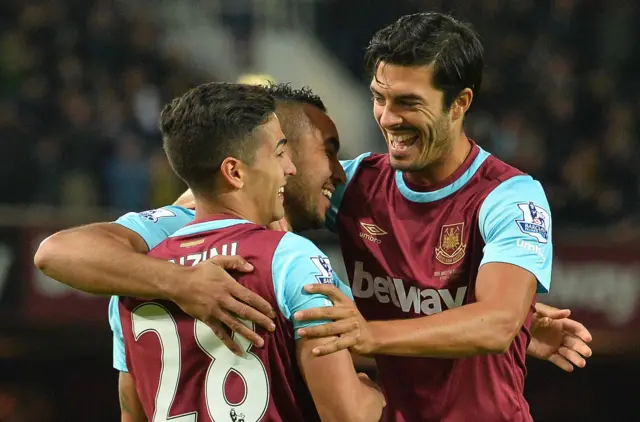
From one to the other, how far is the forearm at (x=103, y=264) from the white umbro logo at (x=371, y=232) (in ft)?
2.90

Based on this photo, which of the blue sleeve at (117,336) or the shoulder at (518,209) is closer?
the blue sleeve at (117,336)

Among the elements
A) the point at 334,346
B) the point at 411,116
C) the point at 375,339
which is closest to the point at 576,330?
the point at 411,116

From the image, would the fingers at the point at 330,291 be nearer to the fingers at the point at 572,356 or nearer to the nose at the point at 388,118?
the nose at the point at 388,118

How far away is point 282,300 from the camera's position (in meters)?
2.62

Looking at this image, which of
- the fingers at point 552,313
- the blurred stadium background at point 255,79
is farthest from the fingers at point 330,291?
the blurred stadium background at point 255,79

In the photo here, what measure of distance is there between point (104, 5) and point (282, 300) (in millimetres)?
9769

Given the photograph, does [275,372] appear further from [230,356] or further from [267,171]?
[267,171]

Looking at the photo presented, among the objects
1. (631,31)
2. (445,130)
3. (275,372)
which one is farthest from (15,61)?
(275,372)

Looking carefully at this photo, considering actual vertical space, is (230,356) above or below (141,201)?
above

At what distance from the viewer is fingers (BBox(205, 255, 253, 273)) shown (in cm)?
265

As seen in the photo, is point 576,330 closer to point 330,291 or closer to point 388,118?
point 388,118

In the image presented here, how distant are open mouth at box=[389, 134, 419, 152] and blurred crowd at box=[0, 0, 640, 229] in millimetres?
5974

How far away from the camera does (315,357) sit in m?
2.61

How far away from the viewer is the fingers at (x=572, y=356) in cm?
371
